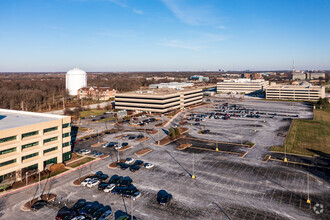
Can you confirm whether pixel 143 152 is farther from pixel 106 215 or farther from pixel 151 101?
pixel 151 101

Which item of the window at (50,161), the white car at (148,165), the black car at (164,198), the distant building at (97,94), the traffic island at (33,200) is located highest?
the distant building at (97,94)

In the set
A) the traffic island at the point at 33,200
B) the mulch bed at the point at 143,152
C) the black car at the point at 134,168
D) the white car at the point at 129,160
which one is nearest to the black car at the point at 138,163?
the white car at the point at 129,160

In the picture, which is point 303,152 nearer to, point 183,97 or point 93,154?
point 93,154

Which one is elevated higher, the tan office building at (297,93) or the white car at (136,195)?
the tan office building at (297,93)

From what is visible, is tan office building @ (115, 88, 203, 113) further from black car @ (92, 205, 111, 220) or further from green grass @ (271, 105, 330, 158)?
black car @ (92, 205, 111, 220)

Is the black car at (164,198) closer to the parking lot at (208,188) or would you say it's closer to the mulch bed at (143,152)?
the parking lot at (208,188)

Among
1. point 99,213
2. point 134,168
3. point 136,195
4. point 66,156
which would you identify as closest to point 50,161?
point 66,156

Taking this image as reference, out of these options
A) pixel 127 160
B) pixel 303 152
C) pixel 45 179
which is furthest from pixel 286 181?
pixel 45 179
